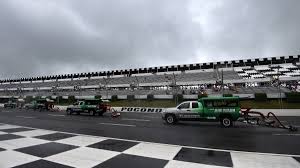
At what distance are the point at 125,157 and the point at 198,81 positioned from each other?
A: 52592 millimetres

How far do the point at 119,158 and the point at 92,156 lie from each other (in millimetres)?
897

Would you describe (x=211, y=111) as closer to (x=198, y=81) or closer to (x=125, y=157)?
(x=125, y=157)

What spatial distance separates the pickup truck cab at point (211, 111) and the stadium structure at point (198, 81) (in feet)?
86.4

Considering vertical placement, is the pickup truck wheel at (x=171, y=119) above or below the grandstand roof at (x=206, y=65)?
below

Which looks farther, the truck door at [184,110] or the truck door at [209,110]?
the truck door at [184,110]

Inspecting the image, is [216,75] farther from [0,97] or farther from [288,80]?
[0,97]

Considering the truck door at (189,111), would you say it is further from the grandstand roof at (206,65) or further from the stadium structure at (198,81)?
the grandstand roof at (206,65)

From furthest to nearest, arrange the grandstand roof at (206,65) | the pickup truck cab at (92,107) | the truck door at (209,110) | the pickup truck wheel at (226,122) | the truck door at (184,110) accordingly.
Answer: the grandstand roof at (206,65), the pickup truck cab at (92,107), the truck door at (184,110), the truck door at (209,110), the pickup truck wheel at (226,122)

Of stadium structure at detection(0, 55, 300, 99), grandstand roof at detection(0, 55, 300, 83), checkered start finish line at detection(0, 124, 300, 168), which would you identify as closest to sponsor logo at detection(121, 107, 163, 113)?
stadium structure at detection(0, 55, 300, 99)

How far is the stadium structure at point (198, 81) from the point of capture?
154 feet

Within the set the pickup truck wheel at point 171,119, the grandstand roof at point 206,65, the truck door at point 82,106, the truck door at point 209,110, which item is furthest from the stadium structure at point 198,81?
the pickup truck wheel at point 171,119

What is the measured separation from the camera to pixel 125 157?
6988mm

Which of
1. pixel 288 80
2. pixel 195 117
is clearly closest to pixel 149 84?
pixel 288 80

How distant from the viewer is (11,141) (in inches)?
379
